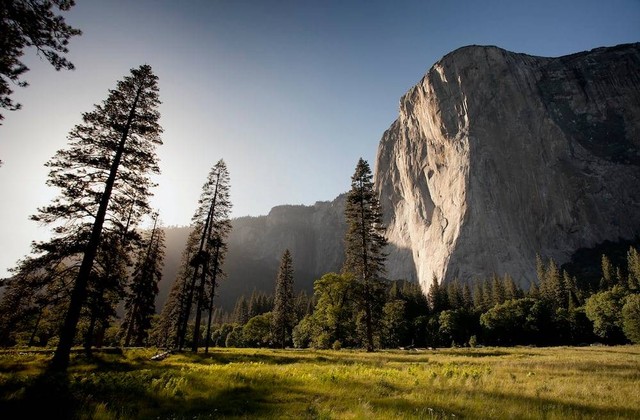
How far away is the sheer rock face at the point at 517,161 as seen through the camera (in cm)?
12731

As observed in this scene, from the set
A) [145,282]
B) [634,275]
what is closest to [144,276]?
[145,282]

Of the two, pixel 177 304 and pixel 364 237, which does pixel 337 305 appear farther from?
pixel 177 304

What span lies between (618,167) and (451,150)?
6845cm

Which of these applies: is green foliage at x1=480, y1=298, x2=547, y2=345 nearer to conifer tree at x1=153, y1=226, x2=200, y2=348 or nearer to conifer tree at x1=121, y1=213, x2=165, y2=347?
conifer tree at x1=153, y1=226, x2=200, y2=348

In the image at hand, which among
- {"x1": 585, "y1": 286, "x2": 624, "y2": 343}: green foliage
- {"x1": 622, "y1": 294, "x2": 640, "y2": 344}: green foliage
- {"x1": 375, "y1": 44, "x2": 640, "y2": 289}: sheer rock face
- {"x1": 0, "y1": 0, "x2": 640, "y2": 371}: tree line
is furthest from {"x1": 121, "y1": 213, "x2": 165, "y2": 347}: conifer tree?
{"x1": 375, "y1": 44, "x2": 640, "y2": 289}: sheer rock face

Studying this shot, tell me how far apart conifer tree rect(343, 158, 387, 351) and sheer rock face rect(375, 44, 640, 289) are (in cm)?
10285

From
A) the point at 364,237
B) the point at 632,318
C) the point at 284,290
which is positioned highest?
the point at 364,237

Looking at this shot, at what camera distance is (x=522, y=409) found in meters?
7.19

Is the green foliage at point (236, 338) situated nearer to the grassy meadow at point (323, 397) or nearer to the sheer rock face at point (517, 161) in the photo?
the sheer rock face at point (517, 161)

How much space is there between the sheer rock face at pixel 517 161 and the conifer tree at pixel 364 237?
102846 millimetres

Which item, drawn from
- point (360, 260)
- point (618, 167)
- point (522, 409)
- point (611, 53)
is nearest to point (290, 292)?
point (360, 260)

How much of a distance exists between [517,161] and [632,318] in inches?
3511

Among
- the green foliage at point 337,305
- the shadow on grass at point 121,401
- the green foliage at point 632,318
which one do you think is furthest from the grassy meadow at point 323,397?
the green foliage at point 632,318

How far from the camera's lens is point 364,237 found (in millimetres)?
31234
